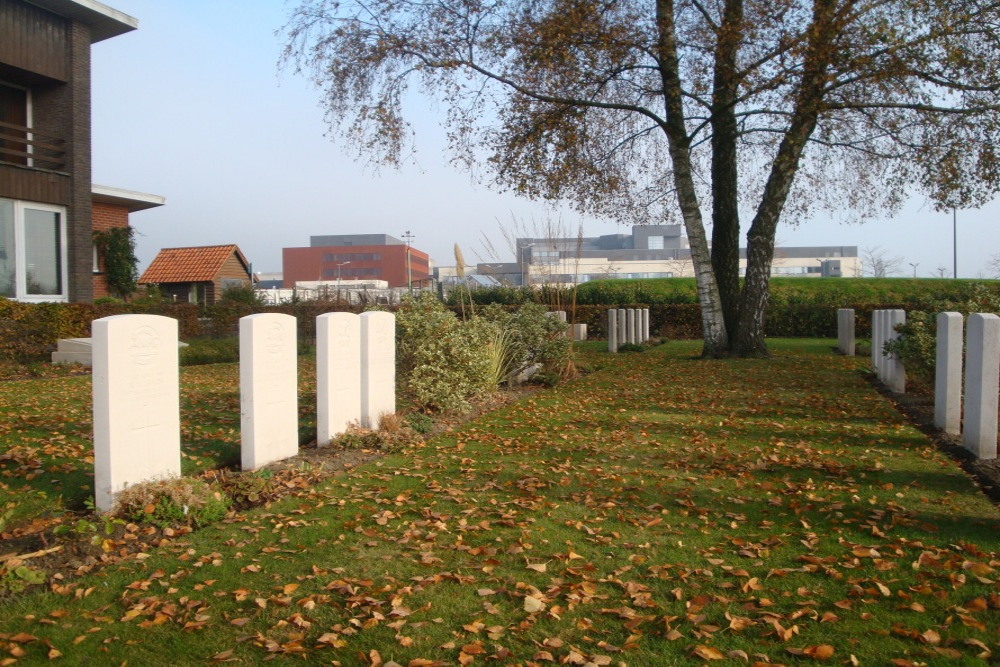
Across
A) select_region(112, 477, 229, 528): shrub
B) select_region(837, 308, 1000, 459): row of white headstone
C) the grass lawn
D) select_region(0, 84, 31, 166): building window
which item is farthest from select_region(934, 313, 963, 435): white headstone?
select_region(0, 84, 31, 166): building window

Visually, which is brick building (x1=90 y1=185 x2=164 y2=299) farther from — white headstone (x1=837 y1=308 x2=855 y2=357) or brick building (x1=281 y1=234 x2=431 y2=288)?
brick building (x1=281 y1=234 x2=431 y2=288)

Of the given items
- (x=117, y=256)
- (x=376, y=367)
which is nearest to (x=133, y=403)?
(x=376, y=367)

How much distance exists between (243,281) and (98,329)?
29851mm

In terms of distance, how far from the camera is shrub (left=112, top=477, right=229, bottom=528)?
178 inches

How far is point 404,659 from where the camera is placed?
2943 millimetres

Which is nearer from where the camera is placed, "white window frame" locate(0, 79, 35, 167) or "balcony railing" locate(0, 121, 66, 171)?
"balcony railing" locate(0, 121, 66, 171)

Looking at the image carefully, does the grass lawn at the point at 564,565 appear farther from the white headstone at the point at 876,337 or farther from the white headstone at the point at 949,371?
the white headstone at the point at 876,337

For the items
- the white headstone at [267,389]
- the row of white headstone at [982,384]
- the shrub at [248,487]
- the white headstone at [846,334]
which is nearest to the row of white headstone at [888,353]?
the row of white headstone at [982,384]

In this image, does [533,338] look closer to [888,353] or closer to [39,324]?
[888,353]

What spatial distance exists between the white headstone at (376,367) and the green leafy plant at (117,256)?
17.7 m

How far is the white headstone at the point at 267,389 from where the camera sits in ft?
18.6

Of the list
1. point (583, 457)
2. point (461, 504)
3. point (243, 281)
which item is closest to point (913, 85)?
point (583, 457)

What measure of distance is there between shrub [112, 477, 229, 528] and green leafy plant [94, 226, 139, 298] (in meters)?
19.9

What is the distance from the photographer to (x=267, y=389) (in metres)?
5.85
